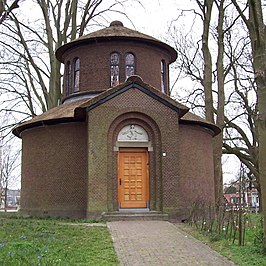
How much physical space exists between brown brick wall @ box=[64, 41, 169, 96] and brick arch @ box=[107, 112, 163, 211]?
15.0ft

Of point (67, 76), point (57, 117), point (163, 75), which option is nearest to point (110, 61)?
point (67, 76)

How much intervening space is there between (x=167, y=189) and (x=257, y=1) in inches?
372

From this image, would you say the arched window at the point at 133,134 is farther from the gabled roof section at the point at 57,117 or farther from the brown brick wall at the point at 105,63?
the brown brick wall at the point at 105,63

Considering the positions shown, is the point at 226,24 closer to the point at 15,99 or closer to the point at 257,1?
the point at 15,99

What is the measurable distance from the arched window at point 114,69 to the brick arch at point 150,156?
15.1 feet

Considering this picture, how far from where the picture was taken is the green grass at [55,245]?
9.42 metres

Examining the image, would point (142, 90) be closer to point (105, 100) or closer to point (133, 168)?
point (105, 100)

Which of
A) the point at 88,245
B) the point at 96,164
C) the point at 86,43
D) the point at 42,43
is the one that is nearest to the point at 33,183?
the point at 96,164

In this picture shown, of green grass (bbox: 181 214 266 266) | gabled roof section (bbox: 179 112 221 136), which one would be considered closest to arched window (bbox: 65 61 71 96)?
gabled roof section (bbox: 179 112 221 136)

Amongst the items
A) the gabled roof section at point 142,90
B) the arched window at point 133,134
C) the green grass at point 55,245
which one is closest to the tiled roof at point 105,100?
the gabled roof section at point 142,90

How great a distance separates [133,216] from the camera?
17562 millimetres

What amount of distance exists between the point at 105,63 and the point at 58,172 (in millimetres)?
6601

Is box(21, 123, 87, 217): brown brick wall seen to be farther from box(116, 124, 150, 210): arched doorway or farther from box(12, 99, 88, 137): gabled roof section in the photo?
box(116, 124, 150, 210): arched doorway

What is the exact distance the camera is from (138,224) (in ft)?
52.5
